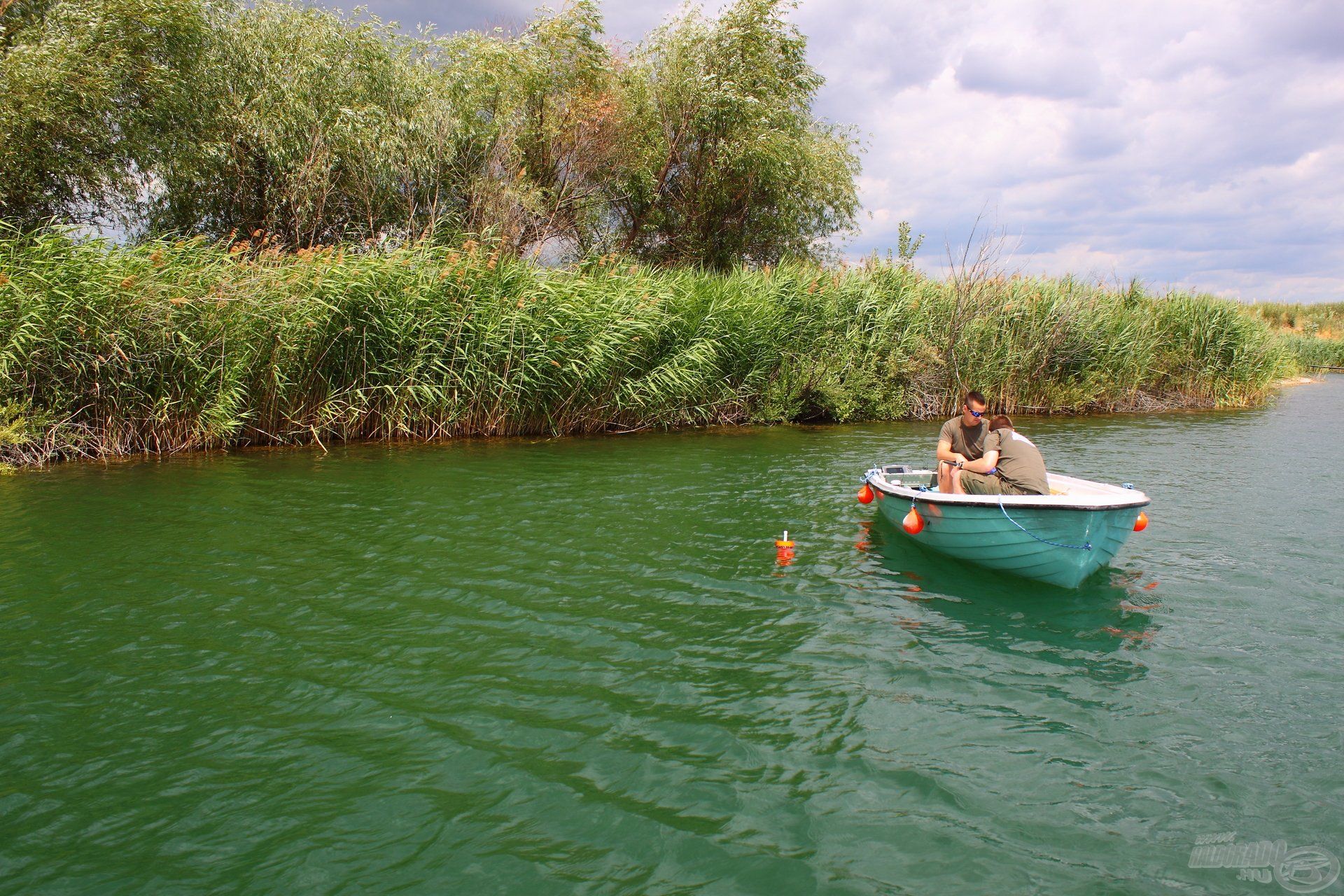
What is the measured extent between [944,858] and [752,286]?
665 inches

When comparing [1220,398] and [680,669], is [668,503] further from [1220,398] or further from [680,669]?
[1220,398]

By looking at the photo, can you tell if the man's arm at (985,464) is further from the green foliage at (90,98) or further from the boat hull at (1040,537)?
the green foliage at (90,98)

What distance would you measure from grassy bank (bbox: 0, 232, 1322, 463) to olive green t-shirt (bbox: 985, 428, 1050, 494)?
31.2 ft

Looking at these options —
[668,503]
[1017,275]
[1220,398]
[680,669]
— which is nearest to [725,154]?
[1017,275]

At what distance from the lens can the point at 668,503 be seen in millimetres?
10797

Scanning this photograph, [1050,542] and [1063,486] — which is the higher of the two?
[1063,486]

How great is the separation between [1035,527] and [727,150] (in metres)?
24.7

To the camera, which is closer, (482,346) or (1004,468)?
(1004,468)

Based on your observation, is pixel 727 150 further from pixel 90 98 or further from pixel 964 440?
pixel 964 440

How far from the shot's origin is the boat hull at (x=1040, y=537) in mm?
6906

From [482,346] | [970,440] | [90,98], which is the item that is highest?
[90,98]

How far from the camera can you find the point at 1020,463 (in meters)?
7.80

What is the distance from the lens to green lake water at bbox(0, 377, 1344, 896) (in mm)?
3738

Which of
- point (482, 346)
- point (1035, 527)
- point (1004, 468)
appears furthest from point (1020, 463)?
point (482, 346)
